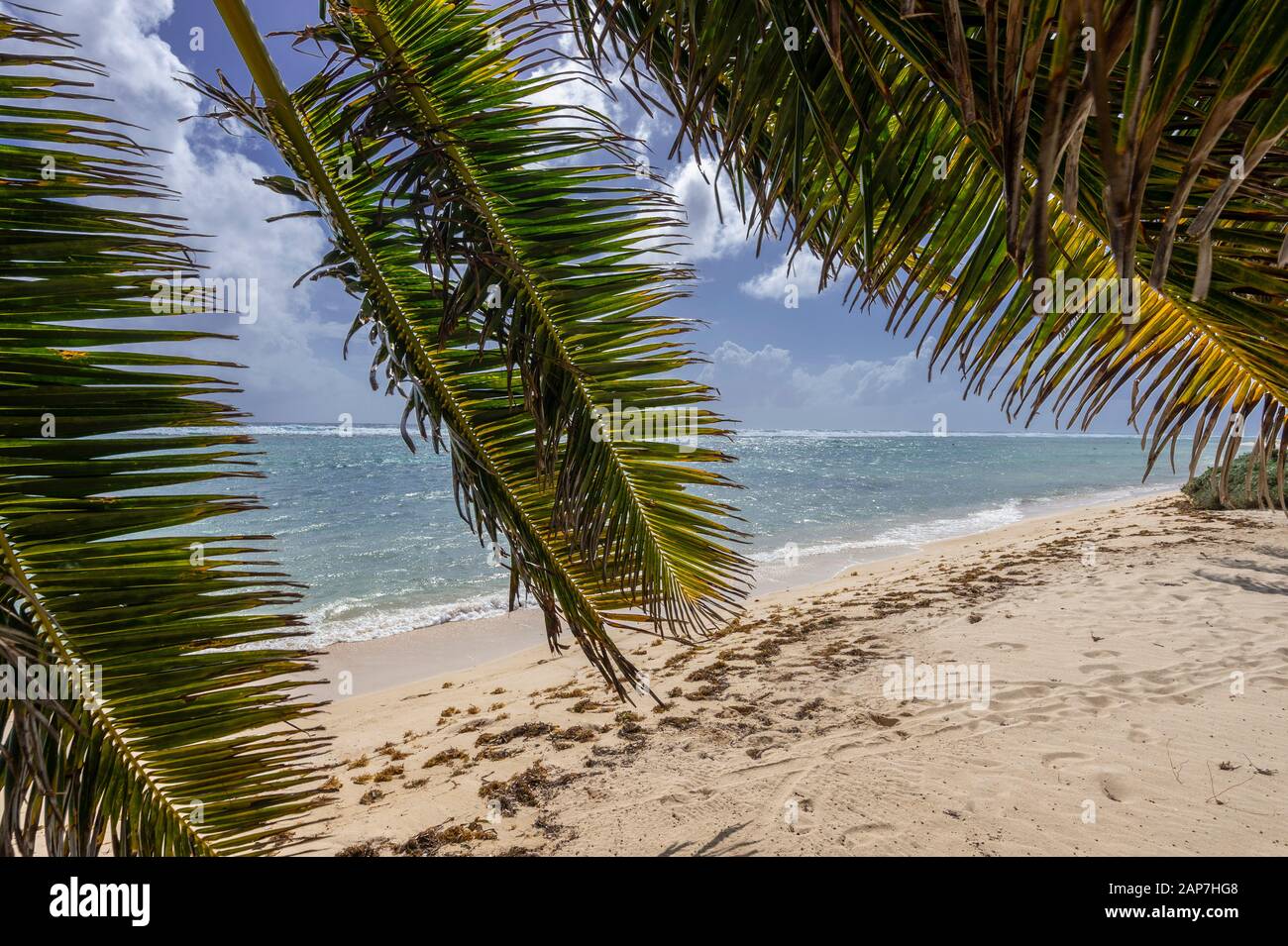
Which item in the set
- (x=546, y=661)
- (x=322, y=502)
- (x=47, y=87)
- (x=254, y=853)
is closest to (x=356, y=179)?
(x=47, y=87)

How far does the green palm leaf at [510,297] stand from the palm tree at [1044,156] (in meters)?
0.44

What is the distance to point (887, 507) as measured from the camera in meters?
25.0

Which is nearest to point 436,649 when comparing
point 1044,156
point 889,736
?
point 889,736

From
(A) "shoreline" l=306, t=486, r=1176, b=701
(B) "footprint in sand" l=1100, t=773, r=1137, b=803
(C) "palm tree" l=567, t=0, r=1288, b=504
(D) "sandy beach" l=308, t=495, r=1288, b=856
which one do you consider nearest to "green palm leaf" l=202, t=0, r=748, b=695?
(C) "palm tree" l=567, t=0, r=1288, b=504

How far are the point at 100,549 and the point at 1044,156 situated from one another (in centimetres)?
164

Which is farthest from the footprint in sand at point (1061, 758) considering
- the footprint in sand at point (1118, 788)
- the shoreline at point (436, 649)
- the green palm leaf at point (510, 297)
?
the shoreline at point (436, 649)

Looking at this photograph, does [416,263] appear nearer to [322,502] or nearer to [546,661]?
[546,661]

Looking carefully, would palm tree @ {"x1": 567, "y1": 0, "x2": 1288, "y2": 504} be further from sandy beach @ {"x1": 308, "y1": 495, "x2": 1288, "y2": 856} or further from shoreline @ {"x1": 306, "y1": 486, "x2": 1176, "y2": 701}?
shoreline @ {"x1": 306, "y1": 486, "x2": 1176, "y2": 701}

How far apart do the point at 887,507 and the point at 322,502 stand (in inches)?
977

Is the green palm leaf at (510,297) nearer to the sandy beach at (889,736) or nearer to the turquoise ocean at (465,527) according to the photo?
the turquoise ocean at (465,527)

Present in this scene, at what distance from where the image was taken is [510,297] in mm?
1887

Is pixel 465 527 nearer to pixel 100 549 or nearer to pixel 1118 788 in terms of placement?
pixel 1118 788

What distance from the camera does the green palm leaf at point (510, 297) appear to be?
1.70m

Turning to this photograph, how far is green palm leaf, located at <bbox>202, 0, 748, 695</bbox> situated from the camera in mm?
1695
